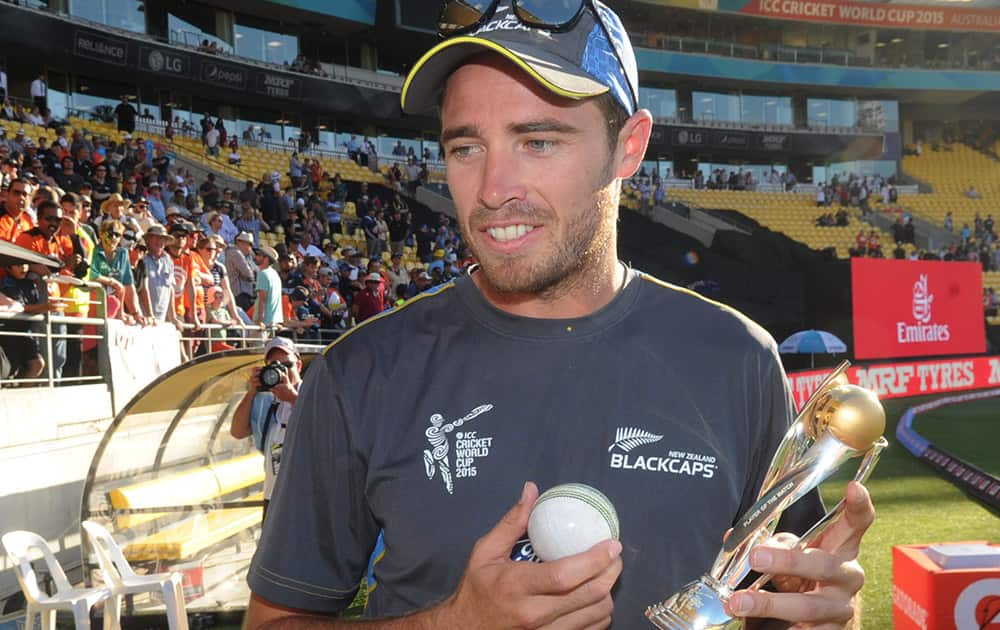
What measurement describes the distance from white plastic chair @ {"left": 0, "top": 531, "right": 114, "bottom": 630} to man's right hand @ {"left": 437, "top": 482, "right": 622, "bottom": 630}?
13.4ft

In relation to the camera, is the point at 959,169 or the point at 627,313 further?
the point at 959,169

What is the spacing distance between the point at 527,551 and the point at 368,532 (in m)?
0.40

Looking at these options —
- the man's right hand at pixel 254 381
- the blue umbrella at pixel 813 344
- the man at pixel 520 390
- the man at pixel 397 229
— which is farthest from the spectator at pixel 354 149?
the man at pixel 520 390

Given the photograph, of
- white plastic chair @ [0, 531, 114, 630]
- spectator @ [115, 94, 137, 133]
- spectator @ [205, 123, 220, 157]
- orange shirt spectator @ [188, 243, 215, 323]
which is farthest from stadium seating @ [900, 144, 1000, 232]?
white plastic chair @ [0, 531, 114, 630]

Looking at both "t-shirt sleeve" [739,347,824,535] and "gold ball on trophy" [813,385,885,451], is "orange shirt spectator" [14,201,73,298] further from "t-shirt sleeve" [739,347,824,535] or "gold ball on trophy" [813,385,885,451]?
"gold ball on trophy" [813,385,885,451]

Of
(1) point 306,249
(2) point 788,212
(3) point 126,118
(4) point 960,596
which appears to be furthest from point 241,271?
(2) point 788,212

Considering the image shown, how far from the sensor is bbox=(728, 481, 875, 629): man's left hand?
1365 millimetres

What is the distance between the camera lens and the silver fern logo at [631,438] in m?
1.65

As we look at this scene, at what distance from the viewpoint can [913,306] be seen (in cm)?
1897

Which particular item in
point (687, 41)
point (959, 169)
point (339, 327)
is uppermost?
point (687, 41)

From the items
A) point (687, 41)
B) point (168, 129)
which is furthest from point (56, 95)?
point (687, 41)

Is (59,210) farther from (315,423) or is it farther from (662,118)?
(662,118)

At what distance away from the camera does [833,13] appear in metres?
42.6

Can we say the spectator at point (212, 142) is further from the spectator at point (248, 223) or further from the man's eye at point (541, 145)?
the man's eye at point (541, 145)
